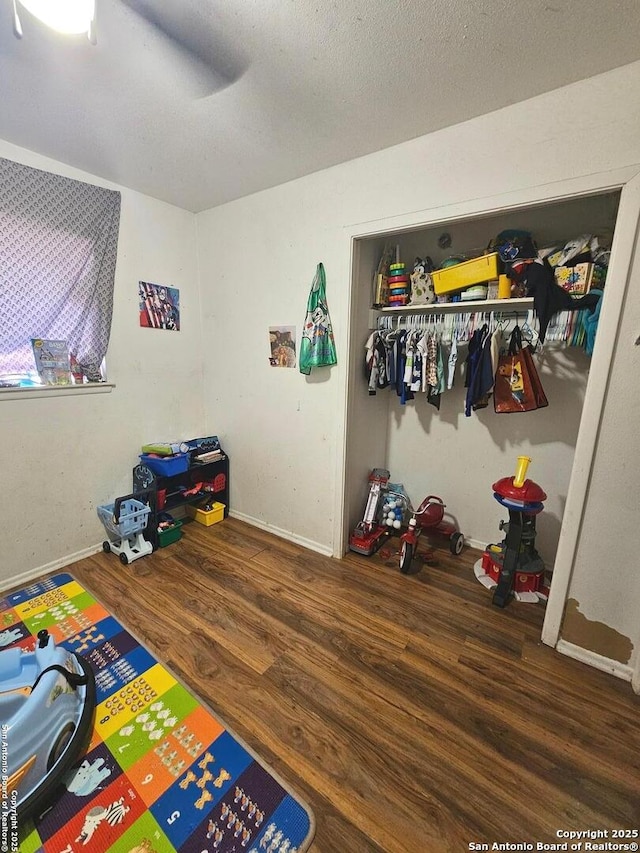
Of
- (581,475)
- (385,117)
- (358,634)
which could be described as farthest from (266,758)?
(385,117)

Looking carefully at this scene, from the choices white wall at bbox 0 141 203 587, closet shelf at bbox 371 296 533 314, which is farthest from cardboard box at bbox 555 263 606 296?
white wall at bbox 0 141 203 587

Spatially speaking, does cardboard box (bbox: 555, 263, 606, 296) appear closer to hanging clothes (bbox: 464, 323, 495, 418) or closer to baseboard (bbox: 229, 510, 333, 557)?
hanging clothes (bbox: 464, 323, 495, 418)

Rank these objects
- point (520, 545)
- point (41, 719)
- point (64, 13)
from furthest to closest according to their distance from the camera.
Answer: point (520, 545) → point (41, 719) → point (64, 13)

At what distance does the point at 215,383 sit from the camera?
299 cm

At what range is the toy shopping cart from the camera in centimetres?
229

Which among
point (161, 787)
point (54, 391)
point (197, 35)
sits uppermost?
point (197, 35)

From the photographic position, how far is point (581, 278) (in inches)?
67.1

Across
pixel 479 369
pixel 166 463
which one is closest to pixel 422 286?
pixel 479 369

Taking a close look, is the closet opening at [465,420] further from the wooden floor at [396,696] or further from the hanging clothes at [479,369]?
the wooden floor at [396,696]

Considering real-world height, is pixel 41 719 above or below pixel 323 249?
below

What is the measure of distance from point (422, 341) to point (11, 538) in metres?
2.81

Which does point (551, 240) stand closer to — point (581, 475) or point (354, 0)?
point (581, 475)

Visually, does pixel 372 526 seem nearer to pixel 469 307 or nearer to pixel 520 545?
pixel 520 545

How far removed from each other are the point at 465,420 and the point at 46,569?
300 cm
